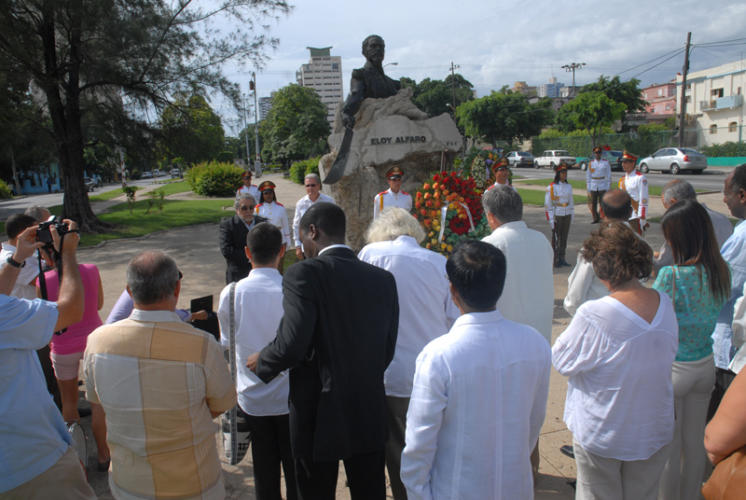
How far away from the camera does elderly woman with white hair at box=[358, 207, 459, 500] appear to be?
278 cm

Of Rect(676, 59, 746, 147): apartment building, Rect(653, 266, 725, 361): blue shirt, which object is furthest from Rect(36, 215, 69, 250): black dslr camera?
Rect(676, 59, 746, 147): apartment building

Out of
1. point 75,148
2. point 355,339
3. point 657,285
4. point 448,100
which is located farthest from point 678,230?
point 448,100

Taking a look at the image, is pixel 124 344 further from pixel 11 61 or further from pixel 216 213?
pixel 216 213

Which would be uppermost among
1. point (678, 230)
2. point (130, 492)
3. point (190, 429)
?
point (678, 230)

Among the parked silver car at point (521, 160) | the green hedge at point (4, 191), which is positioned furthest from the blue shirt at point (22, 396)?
the parked silver car at point (521, 160)

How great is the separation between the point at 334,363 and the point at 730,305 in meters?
2.68

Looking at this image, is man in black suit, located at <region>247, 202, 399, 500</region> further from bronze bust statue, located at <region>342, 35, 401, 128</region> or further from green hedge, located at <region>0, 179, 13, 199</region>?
green hedge, located at <region>0, 179, 13, 199</region>

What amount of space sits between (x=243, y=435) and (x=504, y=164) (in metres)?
6.32

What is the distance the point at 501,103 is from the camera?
51.8 metres

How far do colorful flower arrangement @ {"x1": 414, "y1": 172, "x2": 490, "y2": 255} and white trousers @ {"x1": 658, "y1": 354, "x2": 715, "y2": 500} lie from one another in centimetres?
324

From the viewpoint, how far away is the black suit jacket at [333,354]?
2.20 metres

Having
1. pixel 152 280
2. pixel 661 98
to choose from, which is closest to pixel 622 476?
pixel 152 280

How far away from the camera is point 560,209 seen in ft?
29.8

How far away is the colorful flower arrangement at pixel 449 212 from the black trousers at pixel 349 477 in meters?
3.59
